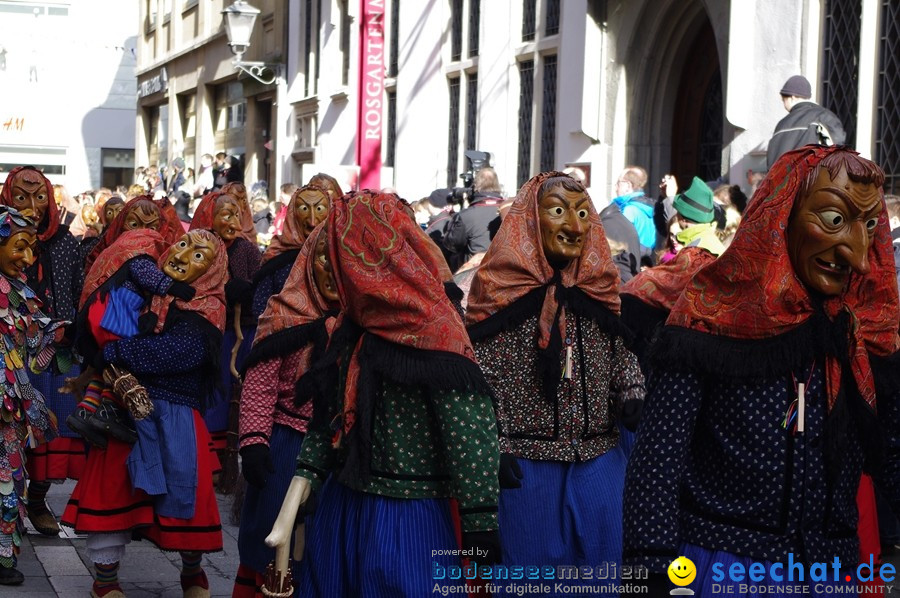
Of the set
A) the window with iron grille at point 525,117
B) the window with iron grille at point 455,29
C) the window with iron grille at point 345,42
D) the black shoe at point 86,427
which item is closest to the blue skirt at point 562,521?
the black shoe at point 86,427

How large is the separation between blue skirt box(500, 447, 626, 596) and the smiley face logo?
5.03 feet

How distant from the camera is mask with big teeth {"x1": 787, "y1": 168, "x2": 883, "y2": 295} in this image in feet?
11.0

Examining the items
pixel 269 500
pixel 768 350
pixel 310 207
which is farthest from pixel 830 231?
pixel 310 207

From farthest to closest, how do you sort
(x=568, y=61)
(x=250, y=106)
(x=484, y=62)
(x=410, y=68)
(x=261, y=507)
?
(x=250, y=106) < (x=410, y=68) < (x=484, y=62) < (x=568, y=61) < (x=261, y=507)

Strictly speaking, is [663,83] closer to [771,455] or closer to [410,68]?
[410,68]

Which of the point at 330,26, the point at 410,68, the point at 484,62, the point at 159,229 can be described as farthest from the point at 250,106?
the point at 159,229

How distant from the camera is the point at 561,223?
5.23 metres

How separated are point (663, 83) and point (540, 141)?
8.57 ft

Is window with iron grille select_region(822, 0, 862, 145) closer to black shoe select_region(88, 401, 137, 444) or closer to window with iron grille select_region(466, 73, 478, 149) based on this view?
black shoe select_region(88, 401, 137, 444)

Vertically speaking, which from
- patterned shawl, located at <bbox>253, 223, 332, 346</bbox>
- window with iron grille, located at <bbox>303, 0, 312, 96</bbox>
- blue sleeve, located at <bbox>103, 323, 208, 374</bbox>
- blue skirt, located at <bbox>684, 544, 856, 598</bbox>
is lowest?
blue skirt, located at <bbox>684, 544, 856, 598</bbox>

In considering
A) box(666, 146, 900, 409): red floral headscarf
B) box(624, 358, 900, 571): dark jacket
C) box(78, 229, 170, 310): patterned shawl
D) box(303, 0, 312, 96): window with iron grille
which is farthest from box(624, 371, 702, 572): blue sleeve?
box(303, 0, 312, 96): window with iron grille

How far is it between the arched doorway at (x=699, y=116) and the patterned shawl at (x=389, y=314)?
10041mm

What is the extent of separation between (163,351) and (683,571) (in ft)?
11.9

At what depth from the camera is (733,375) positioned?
3.43 meters
